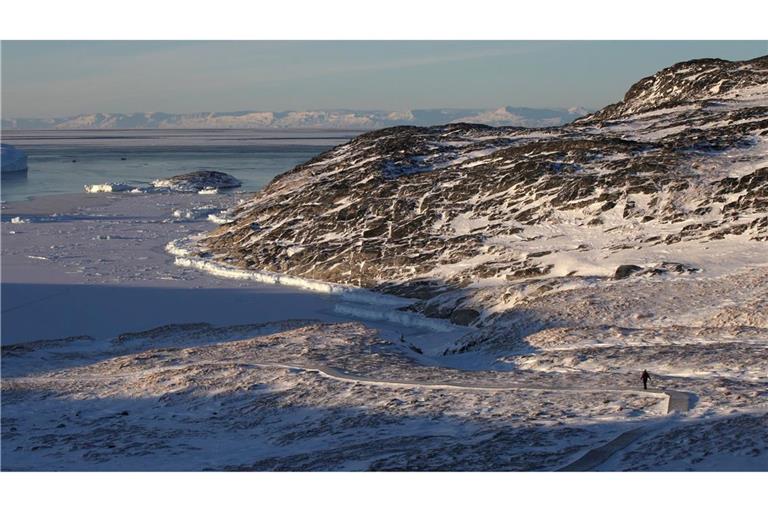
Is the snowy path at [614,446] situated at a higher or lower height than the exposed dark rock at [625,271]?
lower

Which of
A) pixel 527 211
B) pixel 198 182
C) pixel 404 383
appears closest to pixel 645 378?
pixel 404 383

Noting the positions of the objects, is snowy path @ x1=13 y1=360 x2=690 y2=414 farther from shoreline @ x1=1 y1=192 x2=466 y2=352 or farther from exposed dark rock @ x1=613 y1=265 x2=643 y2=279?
exposed dark rock @ x1=613 y1=265 x2=643 y2=279

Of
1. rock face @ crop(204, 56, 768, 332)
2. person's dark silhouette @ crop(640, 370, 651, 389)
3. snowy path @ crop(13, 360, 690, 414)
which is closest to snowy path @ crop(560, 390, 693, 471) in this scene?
snowy path @ crop(13, 360, 690, 414)

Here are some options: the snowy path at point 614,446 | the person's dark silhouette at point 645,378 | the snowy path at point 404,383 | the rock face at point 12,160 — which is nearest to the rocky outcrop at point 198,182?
the rock face at point 12,160

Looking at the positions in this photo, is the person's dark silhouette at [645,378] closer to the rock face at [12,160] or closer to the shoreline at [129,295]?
the shoreline at [129,295]

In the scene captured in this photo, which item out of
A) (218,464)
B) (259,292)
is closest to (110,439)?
(218,464)
